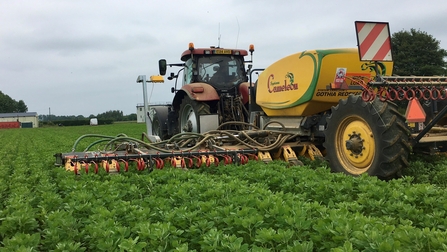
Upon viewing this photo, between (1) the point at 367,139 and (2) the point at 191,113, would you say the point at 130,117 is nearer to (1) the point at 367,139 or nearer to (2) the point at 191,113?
(2) the point at 191,113

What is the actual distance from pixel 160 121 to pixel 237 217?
23.9 feet

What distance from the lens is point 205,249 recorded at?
2.29m

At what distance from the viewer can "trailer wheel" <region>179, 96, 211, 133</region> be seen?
7.92 m

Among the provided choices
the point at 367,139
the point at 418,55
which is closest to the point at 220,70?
the point at 367,139

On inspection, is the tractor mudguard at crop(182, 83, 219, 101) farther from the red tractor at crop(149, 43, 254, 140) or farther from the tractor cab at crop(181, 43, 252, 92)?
the tractor cab at crop(181, 43, 252, 92)

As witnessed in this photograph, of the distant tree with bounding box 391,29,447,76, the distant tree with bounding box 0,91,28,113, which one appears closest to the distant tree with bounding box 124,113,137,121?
the distant tree with bounding box 0,91,28,113

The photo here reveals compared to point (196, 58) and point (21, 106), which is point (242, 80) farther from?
point (21, 106)

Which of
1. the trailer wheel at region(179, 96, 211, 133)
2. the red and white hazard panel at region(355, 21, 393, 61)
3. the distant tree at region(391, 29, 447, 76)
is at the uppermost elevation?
the distant tree at region(391, 29, 447, 76)

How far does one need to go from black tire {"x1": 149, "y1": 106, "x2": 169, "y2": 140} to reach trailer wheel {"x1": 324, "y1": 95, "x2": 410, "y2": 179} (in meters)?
5.34

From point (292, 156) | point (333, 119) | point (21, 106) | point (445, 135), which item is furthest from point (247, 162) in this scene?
point (21, 106)

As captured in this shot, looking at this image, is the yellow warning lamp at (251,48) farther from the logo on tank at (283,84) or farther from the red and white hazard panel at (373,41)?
the red and white hazard panel at (373,41)

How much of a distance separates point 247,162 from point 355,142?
1.75 metres

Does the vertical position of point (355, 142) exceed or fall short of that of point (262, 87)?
it falls short

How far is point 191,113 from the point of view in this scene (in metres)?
8.57
